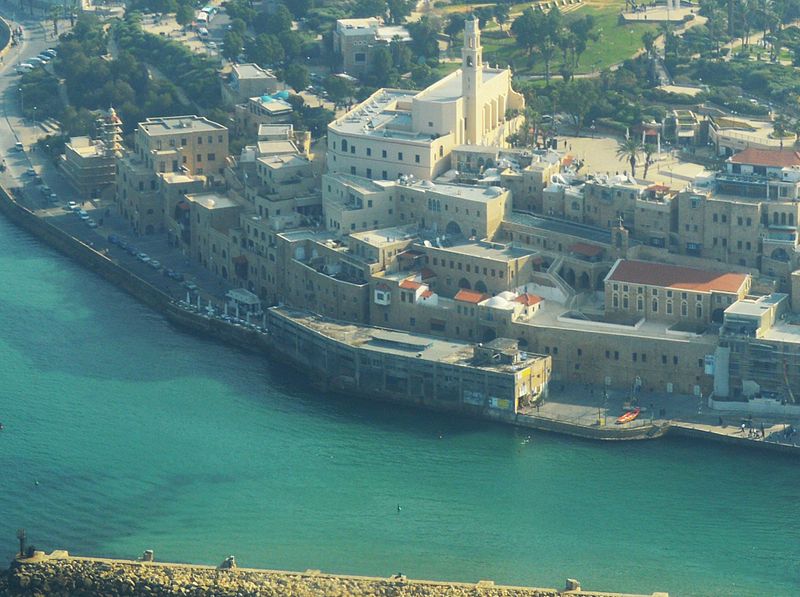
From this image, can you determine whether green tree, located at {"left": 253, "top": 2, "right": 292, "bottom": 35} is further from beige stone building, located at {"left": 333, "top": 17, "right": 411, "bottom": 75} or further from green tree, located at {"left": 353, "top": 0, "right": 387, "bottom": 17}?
beige stone building, located at {"left": 333, "top": 17, "right": 411, "bottom": 75}

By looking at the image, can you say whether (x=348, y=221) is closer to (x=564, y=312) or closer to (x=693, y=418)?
(x=564, y=312)

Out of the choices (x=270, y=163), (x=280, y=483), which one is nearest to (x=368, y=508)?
(x=280, y=483)

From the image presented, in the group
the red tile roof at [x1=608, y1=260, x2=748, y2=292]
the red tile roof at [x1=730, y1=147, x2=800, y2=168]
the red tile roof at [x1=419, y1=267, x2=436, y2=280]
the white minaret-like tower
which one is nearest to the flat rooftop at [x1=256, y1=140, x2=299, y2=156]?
the white minaret-like tower

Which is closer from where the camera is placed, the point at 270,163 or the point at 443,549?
the point at 443,549

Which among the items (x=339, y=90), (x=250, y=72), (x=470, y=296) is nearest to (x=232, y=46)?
(x=250, y=72)

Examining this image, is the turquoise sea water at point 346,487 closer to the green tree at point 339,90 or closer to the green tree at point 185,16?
the green tree at point 339,90

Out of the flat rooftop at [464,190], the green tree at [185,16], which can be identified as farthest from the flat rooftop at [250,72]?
the flat rooftop at [464,190]
